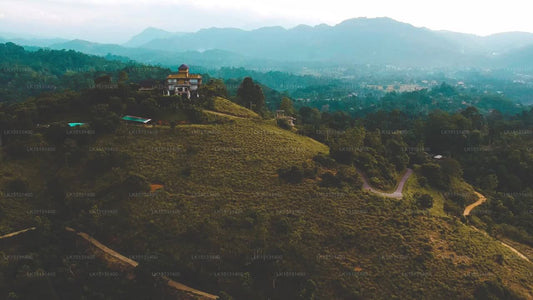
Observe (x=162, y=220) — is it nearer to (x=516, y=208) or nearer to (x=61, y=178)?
(x=61, y=178)

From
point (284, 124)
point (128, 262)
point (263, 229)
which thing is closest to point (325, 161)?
point (284, 124)

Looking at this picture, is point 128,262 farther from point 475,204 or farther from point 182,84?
point 475,204

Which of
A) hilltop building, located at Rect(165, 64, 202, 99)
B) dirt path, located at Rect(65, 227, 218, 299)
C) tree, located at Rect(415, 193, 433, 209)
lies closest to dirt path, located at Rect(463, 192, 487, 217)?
tree, located at Rect(415, 193, 433, 209)

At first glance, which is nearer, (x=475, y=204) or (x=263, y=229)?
(x=263, y=229)

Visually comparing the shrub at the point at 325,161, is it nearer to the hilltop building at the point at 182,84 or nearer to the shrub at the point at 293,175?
the shrub at the point at 293,175

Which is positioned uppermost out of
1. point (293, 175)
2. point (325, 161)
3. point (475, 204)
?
point (325, 161)

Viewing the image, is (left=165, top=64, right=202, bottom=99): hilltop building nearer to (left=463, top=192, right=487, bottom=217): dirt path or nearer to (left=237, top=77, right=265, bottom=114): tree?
(left=237, top=77, right=265, bottom=114): tree
